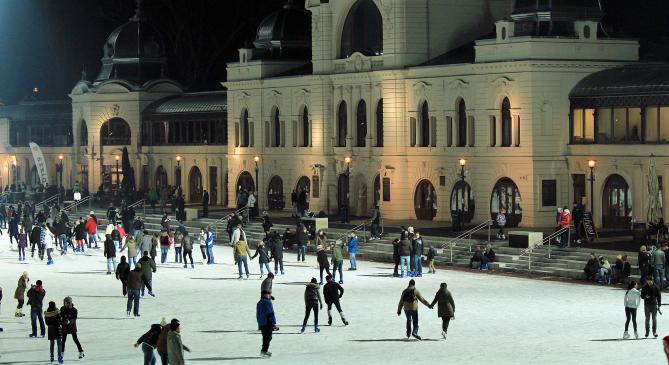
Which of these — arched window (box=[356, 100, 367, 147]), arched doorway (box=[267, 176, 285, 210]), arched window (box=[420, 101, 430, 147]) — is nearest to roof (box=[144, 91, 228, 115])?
arched doorway (box=[267, 176, 285, 210])

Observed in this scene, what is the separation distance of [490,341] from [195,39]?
90553 mm

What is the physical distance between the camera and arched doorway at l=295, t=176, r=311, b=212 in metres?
87.2

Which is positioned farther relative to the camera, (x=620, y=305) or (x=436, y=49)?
(x=436, y=49)

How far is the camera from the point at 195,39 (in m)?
134

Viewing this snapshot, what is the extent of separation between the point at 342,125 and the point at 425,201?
25.4 feet

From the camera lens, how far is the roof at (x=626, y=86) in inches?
2781

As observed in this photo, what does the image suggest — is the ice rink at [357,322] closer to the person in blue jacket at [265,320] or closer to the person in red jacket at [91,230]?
the person in blue jacket at [265,320]

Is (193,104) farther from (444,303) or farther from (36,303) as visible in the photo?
(444,303)

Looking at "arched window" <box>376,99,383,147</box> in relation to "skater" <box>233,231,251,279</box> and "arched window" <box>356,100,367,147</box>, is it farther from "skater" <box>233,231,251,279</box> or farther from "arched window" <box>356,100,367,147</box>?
"skater" <box>233,231,251,279</box>

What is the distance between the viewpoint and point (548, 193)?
246ft

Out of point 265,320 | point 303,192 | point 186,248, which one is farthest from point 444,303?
point 303,192

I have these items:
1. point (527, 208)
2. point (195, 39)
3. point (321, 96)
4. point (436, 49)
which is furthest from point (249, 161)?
point (195, 39)

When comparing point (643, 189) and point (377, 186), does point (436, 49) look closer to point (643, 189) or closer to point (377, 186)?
point (377, 186)

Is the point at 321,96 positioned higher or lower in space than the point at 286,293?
higher
